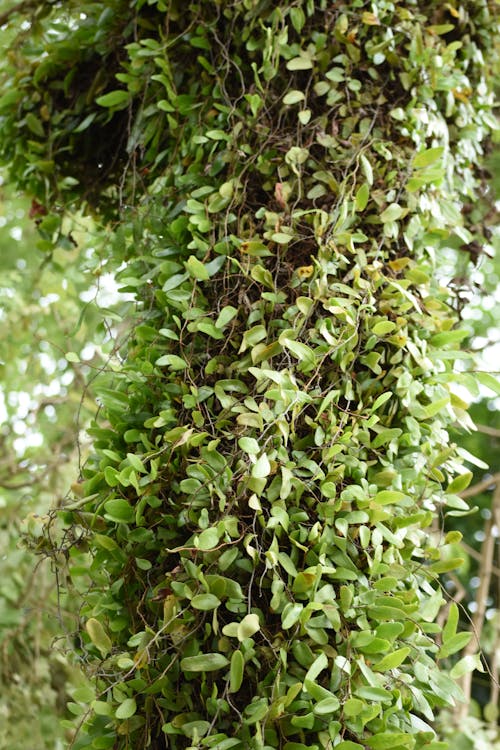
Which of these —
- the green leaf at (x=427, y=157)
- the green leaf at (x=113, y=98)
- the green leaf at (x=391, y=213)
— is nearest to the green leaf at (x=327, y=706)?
the green leaf at (x=391, y=213)

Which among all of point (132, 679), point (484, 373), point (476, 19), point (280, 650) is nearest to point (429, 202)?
point (484, 373)

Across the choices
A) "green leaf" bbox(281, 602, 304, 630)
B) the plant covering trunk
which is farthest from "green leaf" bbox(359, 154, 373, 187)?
Answer: "green leaf" bbox(281, 602, 304, 630)

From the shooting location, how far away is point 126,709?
89cm

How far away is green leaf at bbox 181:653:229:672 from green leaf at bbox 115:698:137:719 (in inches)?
3.8

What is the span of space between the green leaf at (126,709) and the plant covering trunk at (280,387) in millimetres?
17

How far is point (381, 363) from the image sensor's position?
1.08 m

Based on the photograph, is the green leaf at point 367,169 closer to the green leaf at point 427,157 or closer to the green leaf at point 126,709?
the green leaf at point 427,157

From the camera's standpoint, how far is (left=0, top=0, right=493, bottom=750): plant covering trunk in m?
0.89

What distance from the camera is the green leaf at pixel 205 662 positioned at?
0.86 meters

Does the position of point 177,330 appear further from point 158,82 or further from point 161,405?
point 158,82

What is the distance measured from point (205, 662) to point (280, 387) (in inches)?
13.7

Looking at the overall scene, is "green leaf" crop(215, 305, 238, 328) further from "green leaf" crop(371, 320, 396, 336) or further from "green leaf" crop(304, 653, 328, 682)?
"green leaf" crop(304, 653, 328, 682)

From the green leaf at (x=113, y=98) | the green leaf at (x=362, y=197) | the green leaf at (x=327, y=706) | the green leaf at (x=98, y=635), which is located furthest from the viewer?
the green leaf at (x=113, y=98)

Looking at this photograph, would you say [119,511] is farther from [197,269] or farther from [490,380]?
[490,380]
